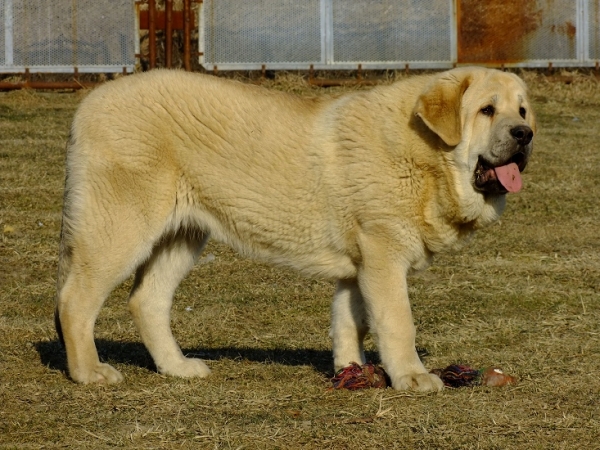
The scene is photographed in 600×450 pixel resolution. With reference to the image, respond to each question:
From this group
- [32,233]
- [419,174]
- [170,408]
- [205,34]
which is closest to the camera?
[170,408]

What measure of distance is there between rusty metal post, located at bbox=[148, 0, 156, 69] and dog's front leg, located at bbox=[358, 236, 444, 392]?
8276mm

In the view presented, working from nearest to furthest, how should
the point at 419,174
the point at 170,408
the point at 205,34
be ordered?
1. the point at 170,408
2. the point at 419,174
3. the point at 205,34

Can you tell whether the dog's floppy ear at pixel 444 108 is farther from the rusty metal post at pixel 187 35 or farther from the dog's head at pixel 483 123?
the rusty metal post at pixel 187 35

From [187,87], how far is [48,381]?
1550 mm

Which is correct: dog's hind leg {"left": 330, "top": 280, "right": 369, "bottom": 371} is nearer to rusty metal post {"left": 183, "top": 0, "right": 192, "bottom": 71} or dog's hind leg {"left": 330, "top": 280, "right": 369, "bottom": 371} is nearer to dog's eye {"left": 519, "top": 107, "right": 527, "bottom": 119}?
dog's eye {"left": 519, "top": 107, "right": 527, "bottom": 119}

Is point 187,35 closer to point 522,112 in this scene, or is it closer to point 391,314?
point 522,112

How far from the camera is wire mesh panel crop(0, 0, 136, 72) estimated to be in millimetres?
12906

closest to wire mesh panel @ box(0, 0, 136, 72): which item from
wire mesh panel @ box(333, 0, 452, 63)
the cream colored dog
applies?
wire mesh panel @ box(333, 0, 452, 63)

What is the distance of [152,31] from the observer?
12.8 m

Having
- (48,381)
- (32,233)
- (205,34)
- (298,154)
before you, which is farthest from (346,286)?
(205,34)

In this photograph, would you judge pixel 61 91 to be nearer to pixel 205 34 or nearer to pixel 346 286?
pixel 205 34

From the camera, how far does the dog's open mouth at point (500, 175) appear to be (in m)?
5.02

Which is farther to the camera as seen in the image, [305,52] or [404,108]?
[305,52]

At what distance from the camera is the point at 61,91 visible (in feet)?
43.1
